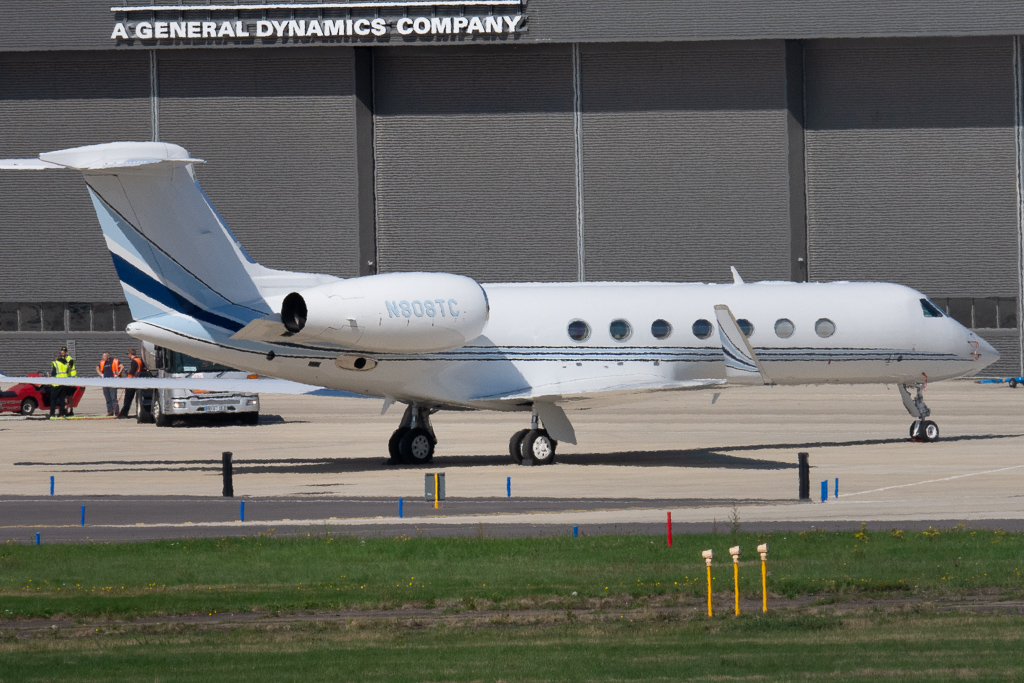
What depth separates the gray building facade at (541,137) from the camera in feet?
192

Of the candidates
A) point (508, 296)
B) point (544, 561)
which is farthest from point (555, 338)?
point (544, 561)

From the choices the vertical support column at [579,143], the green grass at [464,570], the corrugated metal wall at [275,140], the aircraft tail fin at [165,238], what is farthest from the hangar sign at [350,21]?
the green grass at [464,570]

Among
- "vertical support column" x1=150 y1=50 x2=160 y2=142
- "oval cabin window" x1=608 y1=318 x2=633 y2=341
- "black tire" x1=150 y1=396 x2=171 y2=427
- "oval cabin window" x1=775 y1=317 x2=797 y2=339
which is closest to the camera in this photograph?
"oval cabin window" x1=608 y1=318 x2=633 y2=341

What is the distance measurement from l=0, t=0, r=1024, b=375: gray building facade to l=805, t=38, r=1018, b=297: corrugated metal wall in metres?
0.09

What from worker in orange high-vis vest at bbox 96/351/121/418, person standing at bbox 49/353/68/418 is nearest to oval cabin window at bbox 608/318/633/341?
worker in orange high-vis vest at bbox 96/351/121/418

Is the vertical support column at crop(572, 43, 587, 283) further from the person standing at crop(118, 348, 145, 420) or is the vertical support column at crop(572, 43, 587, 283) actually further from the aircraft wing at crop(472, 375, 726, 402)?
the aircraft wing at crop(472, 375, 726, 402)

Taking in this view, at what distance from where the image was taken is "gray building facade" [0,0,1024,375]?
5850 centimetres

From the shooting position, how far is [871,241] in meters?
59.5

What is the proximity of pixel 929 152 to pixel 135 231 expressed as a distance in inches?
1648

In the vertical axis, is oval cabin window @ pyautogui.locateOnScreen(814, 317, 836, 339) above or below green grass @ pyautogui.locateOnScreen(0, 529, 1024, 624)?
above

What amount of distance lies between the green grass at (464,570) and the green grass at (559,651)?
51.2 inches

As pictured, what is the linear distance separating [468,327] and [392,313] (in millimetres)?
1635

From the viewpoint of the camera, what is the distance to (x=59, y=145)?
199 ft

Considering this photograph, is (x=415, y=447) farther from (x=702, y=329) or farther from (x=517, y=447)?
(x=702, y=329)
